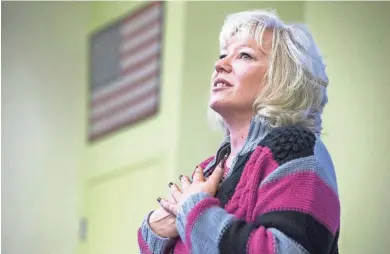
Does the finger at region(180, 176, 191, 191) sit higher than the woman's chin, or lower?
lower

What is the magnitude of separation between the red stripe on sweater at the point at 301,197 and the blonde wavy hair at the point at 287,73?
0.43 feet

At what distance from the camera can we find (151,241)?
3.82ft

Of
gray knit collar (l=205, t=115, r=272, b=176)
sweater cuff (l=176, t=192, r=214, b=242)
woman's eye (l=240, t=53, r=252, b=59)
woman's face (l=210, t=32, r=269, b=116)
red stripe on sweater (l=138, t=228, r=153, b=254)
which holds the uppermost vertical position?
woman's eye (l=240, t=53, r=252, b=59)

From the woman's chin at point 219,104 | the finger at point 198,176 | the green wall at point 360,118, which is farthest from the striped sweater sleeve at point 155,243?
the green wall at point 360,118

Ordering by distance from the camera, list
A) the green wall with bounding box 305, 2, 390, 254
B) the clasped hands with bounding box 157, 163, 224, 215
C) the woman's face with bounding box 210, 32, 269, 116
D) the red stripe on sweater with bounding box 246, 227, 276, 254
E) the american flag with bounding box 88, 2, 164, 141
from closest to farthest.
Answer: the red stripe on sweater with bounding box 246, 227, 276, 254 → the clasped hands with bounding box 157, 163, 224, 215 → the woman's face with bounding box 210, 32, 269, 116 → the green wall with bounding box 305, 2, 390, 254 → the american flag with bounding box 88, 2, 164, 141

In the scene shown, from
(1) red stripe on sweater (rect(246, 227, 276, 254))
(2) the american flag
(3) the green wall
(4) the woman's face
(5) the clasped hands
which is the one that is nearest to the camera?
(1) red stripe on sweater (rect(246, 227, 276, 254))

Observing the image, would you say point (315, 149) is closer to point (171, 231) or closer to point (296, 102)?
point (296, 102)

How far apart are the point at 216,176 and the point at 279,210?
0.50 feet

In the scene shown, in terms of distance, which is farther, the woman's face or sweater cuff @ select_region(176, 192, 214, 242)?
the woman's face

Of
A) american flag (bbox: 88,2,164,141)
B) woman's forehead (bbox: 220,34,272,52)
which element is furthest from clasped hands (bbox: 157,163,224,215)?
american flag (bbox: 88,2,164,141)

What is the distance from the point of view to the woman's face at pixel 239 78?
1.18m

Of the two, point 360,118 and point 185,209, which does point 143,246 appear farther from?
point 360,118

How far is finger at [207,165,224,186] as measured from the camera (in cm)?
111

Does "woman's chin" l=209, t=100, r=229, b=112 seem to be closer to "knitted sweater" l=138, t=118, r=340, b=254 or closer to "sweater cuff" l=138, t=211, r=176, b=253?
"knitted sweater" l=138, t=118, r=340, b=254
